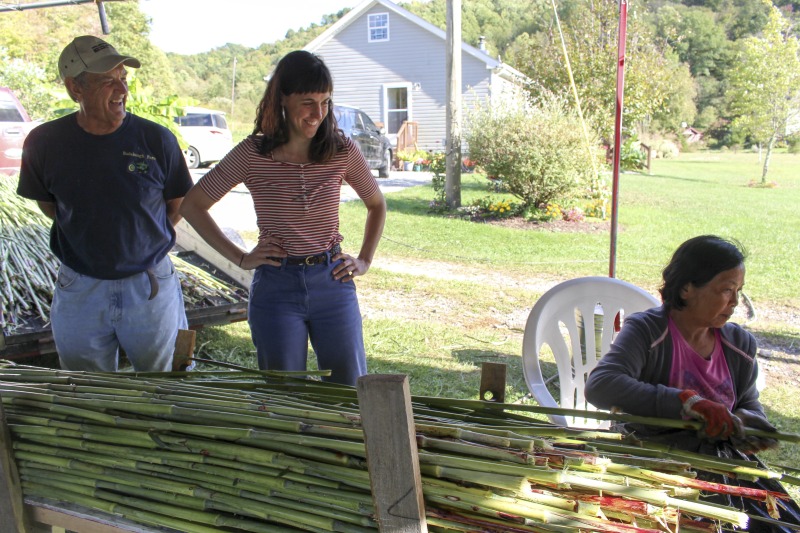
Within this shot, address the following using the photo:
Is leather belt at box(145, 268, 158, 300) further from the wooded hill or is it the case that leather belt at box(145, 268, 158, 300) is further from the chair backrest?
the wooded hill

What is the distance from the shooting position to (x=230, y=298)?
182 inches

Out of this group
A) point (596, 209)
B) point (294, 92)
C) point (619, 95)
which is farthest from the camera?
point (596, 209)

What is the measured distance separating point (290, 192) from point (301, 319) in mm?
432

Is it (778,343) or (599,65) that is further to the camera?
(599,65)

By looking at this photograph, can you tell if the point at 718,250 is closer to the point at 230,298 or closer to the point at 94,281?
the point at 94,281

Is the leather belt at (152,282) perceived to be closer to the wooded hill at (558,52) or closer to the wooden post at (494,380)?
the wooden post at (494,380)

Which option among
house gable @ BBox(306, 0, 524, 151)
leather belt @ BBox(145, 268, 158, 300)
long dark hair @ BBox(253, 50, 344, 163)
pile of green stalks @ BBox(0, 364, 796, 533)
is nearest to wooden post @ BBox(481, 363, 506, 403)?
pile of green stalks @ BBox(0, 364, 796, 533)

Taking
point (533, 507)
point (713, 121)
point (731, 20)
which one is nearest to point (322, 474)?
point (533, 507)

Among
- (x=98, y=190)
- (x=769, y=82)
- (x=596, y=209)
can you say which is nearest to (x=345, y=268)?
(x=98, y=190)

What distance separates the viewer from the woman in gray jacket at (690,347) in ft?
6.31

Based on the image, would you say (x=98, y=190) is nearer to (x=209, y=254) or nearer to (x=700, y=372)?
(x=700, y=372)

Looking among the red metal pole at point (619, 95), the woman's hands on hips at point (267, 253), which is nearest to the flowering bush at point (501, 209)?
the red metal pole at point (619, 95)

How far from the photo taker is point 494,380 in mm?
1776

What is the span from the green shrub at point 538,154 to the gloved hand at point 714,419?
339 inches
